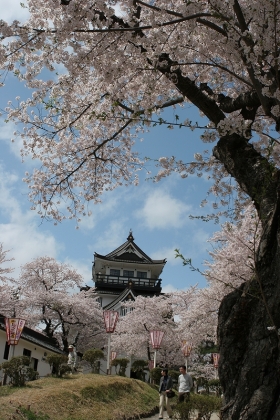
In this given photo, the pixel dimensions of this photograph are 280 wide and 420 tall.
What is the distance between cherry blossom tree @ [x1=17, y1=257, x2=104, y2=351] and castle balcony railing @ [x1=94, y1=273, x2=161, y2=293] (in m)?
6.80

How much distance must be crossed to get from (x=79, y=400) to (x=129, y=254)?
102 feet

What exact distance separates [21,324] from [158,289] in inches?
840

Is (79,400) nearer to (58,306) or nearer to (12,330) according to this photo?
(12,330)

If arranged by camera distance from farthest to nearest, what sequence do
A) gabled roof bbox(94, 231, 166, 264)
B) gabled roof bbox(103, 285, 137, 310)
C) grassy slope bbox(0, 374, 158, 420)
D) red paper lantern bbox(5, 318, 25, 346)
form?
1. gabled roof bbox(94, 231, 166, 264)
2. gabled roof bbox(103, 285, 137, 310)
3. red paper lantern bbox(5, 318, 25, 346)
4. grassy slope bbox(0, 374, 158, 420)

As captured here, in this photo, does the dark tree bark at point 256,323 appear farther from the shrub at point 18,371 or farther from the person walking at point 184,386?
the shrub at point 18,371

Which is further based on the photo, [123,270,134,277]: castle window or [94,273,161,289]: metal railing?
[123,270,134,277]: castle window

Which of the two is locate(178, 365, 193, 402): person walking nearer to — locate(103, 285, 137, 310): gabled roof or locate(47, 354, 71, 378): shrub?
locate(47, 354, 71, 378): shrub

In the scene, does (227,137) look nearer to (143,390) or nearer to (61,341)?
(143,390)

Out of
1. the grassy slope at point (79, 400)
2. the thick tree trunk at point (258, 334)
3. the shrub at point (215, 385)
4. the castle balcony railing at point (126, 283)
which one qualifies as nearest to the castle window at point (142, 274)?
the castle balcony railing at point (126, 283)

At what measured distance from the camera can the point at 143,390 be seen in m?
13.2

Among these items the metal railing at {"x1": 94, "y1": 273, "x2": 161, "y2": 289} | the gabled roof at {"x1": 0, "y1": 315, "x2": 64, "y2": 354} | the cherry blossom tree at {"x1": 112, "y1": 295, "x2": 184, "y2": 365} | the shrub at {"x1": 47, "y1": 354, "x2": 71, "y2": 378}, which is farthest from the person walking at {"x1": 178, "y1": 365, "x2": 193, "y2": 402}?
the metal railing at {"x1": 94, "y1": 273, "x2": 161, "y2": 289}

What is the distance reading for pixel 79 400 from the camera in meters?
9.13

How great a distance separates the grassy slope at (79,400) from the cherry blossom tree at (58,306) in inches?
541

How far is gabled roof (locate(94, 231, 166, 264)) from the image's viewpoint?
38688 mm
